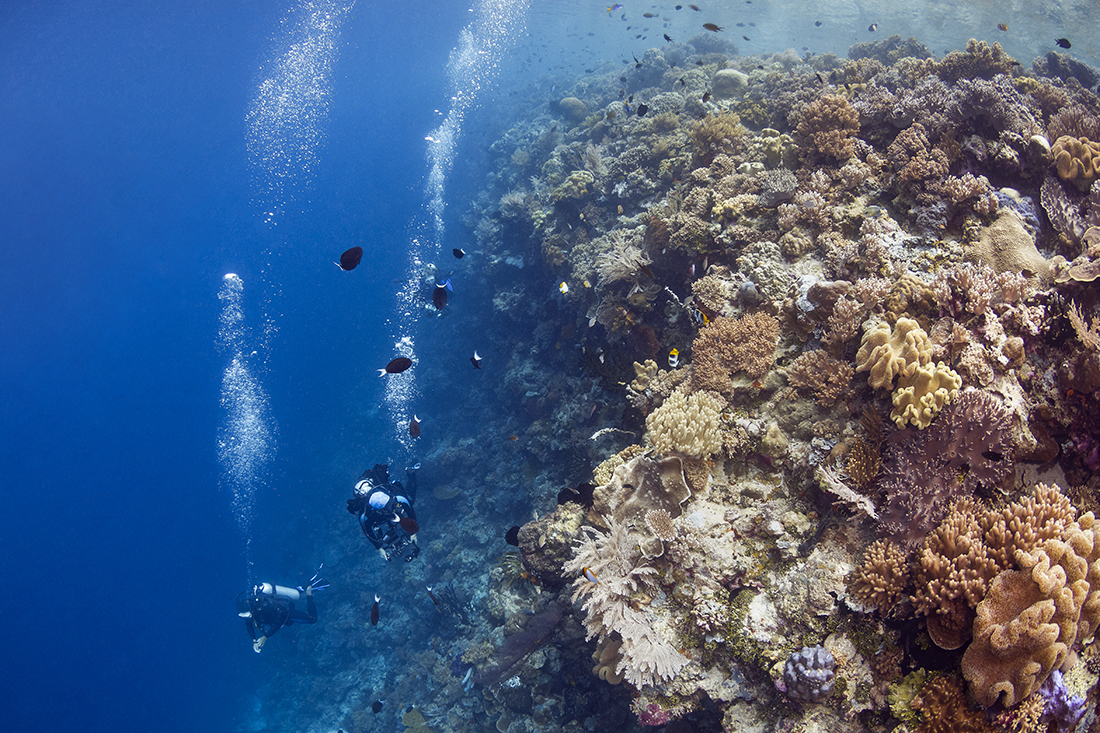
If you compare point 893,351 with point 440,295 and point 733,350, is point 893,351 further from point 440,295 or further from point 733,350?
point 440,295

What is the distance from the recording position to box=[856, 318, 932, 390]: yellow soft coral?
354 cm

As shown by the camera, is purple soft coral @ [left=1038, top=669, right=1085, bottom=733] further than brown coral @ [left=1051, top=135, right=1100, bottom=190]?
No

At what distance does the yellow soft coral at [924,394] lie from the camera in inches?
132

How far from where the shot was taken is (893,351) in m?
3.62

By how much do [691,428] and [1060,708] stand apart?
9.17 ft

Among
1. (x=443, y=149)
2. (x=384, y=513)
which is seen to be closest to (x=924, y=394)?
(x=384, y=513)

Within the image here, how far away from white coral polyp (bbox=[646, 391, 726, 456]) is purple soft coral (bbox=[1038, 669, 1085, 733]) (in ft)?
8.13

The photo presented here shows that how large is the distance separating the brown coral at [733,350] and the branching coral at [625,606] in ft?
6.61

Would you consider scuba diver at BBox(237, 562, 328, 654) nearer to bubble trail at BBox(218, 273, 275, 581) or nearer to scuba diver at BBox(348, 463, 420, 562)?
scuba diver at BBox(348, 463, 420, 562)

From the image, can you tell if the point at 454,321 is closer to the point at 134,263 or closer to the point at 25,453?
the point at 25,453

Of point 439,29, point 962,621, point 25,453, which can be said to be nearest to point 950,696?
point 962,621

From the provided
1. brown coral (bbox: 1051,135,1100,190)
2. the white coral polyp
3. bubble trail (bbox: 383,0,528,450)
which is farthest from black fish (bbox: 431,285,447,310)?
brown coral (bbox: 1051,135,1100,190)

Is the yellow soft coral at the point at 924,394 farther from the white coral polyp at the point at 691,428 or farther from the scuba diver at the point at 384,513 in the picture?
the scuba diver at the point at 384,513

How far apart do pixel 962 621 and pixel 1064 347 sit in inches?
124
